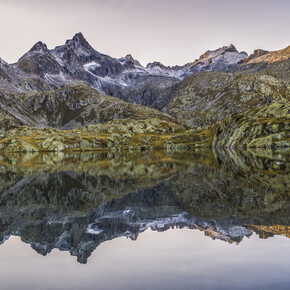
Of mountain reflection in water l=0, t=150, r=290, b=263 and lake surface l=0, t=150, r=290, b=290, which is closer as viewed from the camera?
lake surface l=0, t=150, r=290, b=290

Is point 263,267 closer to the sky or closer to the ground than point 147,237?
closer to the ground

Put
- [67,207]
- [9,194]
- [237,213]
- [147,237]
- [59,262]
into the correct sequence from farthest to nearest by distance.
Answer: [9,194] < [67,207] < [237,213] < [147,237] < [59,262]

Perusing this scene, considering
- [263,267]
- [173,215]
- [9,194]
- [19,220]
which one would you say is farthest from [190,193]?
[9,194]

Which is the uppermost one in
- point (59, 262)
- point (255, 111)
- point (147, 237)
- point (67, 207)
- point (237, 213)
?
point (255, 111)

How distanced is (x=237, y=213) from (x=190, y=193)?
35.8ft

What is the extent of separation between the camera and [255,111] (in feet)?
649

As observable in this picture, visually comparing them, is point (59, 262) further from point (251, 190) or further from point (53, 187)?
point (53, 187)

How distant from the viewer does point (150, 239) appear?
65.3 ft

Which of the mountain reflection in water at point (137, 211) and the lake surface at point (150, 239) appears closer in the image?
the lake surface at point (150, 239)

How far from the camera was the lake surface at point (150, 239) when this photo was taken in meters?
13.4

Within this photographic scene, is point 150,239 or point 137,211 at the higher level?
point 137,211

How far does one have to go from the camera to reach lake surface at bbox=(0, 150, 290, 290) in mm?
13422

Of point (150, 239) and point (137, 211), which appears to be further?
point (137, 211)

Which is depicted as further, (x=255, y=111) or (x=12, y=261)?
(x=255, y=111)
